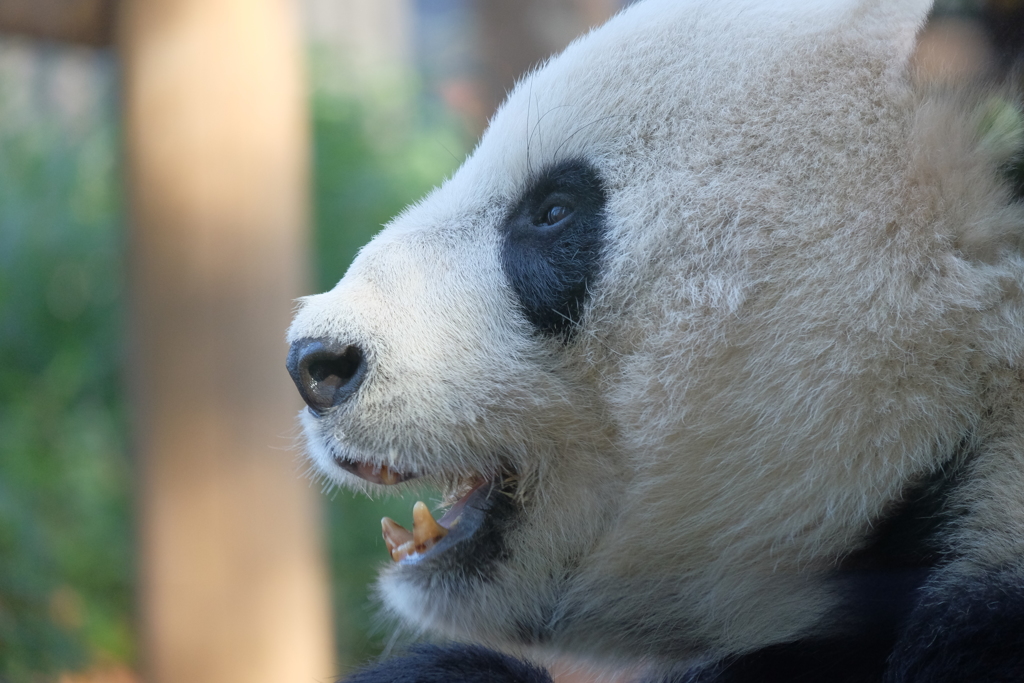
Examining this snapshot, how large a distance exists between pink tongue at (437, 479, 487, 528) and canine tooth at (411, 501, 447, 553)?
0.01 metres

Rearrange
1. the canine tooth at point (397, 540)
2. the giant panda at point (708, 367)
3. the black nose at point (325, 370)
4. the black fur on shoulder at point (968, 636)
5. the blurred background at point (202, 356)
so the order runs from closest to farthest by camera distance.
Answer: the black fur on shoulder at point (968, 636) → the giant panda at point (708, 367) → the black nose at point (325, 370) → the canine tooth at point (397, 540) → the blurred background at point (202, 356)

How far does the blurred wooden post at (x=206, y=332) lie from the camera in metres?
1.91

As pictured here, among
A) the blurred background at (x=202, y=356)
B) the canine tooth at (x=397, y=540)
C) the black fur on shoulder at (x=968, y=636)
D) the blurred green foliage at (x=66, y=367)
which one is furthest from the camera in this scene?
the blurred green foliage at (x=66, y=367)

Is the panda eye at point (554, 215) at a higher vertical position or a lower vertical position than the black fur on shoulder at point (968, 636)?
higher

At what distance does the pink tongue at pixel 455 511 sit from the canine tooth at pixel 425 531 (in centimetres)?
1

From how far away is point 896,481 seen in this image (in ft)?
2.74

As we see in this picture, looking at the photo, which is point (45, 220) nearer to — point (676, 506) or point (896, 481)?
point (676, 506)

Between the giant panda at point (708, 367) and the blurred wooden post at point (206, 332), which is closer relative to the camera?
the giant panda at point (708, 367)

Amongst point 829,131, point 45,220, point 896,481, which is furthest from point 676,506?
point 45,220

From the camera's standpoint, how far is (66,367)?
283 centimetres

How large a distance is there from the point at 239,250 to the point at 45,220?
3.93 ft

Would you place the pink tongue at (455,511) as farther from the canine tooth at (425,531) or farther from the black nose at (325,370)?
the black nose at (325,370)

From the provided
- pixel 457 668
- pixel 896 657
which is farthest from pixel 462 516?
pixel 896 657

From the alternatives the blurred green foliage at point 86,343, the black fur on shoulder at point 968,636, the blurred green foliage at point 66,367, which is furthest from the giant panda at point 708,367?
the blurred green foliage at point 66,367
